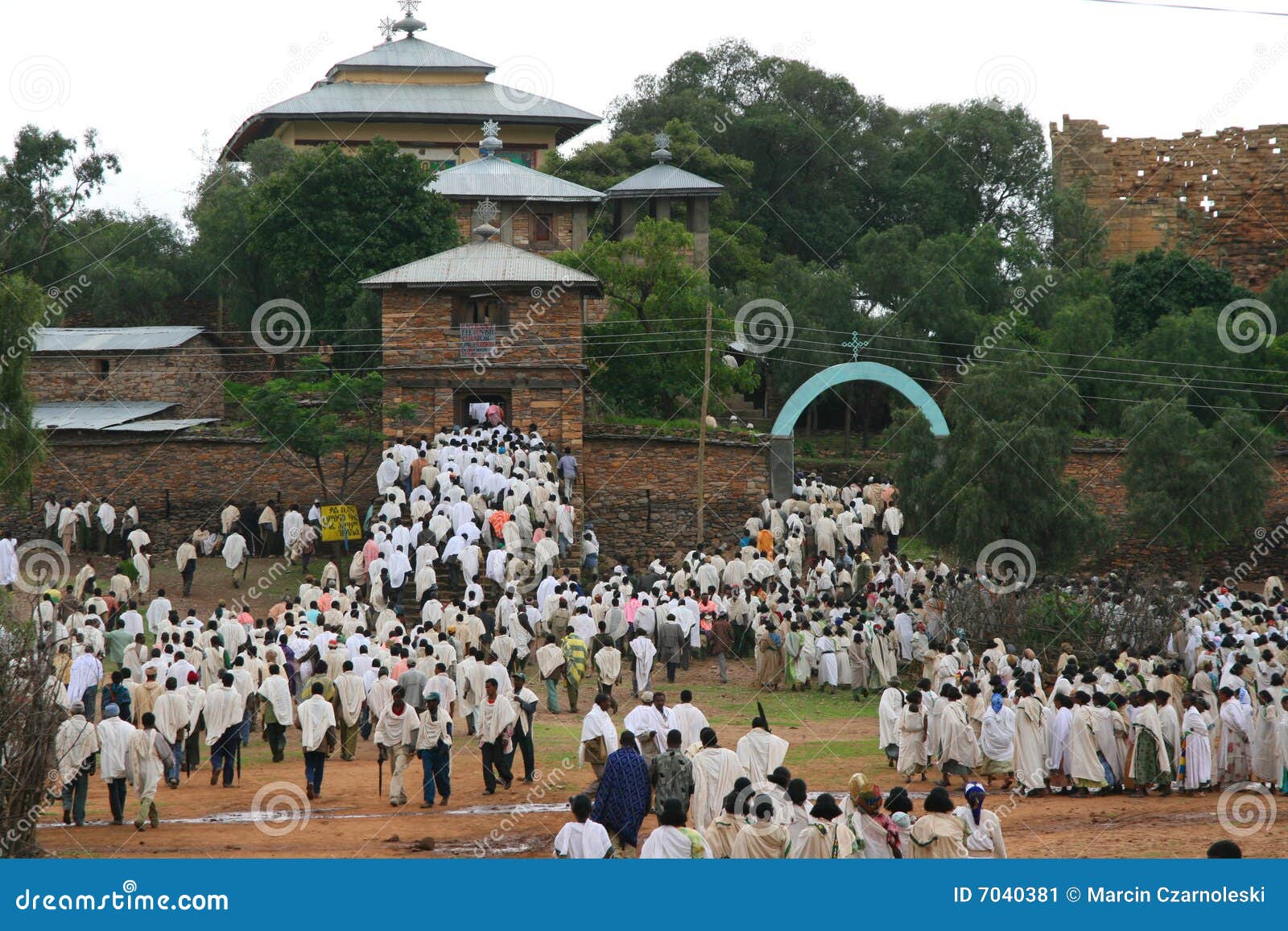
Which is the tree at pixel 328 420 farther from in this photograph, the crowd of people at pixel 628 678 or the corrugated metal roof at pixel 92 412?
the crowd of people at pixel 628 678

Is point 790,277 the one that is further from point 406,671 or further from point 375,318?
point 406,671

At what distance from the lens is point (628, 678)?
23.1m

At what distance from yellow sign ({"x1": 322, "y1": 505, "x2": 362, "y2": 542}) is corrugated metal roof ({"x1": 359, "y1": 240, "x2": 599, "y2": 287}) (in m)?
5.53

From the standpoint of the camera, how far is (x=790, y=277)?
134 ft

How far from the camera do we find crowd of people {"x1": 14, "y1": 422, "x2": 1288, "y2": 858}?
13.5 m

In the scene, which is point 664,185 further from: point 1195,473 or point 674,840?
point 674,840

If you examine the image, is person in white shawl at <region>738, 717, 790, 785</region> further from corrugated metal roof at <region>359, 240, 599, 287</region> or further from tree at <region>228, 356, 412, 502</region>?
corrugated metal roof at <region>359, 240, 599, 287</region>

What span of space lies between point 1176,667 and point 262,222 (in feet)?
84.3

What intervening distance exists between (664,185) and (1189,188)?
1597 centimetres

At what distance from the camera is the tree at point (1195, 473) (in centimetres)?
3170

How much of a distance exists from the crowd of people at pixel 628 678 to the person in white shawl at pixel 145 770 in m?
0.02

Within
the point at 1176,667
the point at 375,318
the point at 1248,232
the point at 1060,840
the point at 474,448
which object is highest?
the point at 1248,232

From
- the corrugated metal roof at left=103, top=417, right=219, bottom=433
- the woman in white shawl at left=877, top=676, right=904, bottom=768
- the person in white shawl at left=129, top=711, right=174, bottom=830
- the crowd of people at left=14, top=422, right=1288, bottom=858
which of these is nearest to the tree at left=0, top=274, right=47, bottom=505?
the crowd of people at left=14, top=422, right=1288, bottom=858

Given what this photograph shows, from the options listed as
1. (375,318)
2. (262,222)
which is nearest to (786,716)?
(375,318)
